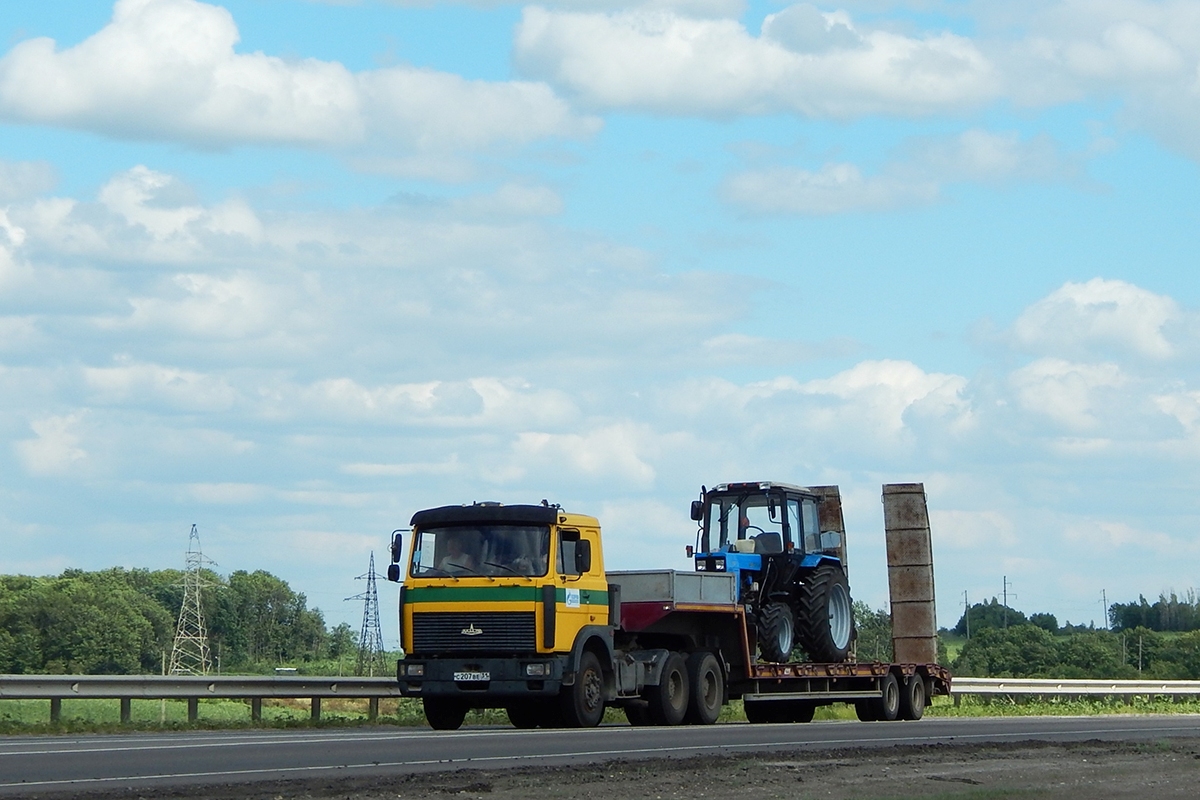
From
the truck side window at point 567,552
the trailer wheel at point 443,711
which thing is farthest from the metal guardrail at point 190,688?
Answer: the truck side window at point 567,552

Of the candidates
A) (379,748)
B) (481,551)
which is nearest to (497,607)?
(481,551)

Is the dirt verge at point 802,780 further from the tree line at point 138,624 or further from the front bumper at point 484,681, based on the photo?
the tree line at point 138,624

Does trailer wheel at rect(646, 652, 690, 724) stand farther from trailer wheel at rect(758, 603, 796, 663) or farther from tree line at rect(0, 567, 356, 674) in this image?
tree line at rect(0, 567, 356, 674)

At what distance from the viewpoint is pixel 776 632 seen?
27.6m

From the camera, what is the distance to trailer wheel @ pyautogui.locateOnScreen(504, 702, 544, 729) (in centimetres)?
2503

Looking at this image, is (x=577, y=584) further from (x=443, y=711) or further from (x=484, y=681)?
(x=443, y=711)

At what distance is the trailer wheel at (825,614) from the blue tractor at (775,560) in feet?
0.05

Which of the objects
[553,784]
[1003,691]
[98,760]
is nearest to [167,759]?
[98,760]

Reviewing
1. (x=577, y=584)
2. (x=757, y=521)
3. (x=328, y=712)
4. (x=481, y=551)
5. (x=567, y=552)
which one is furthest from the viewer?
(x=328, y=712)

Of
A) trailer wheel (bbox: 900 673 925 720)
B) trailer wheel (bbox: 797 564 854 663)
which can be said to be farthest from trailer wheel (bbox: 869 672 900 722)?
trailer wheel (bbox: 797 564 854 663)

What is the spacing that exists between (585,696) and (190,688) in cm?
567

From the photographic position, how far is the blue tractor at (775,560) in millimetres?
27703

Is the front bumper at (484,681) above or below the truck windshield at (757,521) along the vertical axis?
below

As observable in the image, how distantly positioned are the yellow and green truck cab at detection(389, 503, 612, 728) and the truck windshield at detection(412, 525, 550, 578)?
0.01 metres
